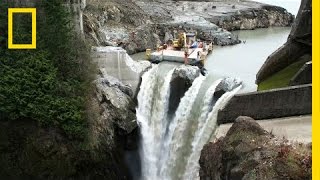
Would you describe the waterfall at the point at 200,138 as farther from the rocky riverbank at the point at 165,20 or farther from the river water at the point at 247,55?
the rocky riverbank at the point at 165,20

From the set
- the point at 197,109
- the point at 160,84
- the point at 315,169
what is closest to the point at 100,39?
the point at 160,84

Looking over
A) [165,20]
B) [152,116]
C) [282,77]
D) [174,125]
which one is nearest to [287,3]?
[165,20]

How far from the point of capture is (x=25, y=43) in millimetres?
19828

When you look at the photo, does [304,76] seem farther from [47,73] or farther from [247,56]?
[247,56]

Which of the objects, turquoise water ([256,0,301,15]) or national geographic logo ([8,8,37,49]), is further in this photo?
turquoise water ([256,0,301,15])

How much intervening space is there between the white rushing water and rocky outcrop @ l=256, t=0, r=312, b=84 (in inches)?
71.0

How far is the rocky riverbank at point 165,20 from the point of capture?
101 feet

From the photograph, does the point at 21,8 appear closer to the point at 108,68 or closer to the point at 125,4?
the point at 108,68

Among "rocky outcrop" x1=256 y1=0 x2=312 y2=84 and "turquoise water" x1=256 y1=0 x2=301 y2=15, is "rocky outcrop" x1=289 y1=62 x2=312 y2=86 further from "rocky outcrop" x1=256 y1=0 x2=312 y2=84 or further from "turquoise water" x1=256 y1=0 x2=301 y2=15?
"turquoise water" x1=256 y1=0 x2=301 y2=15

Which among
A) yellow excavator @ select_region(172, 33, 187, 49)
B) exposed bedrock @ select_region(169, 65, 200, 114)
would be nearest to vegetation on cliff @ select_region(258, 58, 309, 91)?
exposed bedrock @ select_region(169, 65, 200, 114)

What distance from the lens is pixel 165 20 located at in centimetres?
3688

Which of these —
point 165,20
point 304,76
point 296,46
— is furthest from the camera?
point 165,20

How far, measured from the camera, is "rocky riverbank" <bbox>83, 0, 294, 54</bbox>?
3069cm

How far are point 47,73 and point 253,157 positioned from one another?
1004 centimetres
